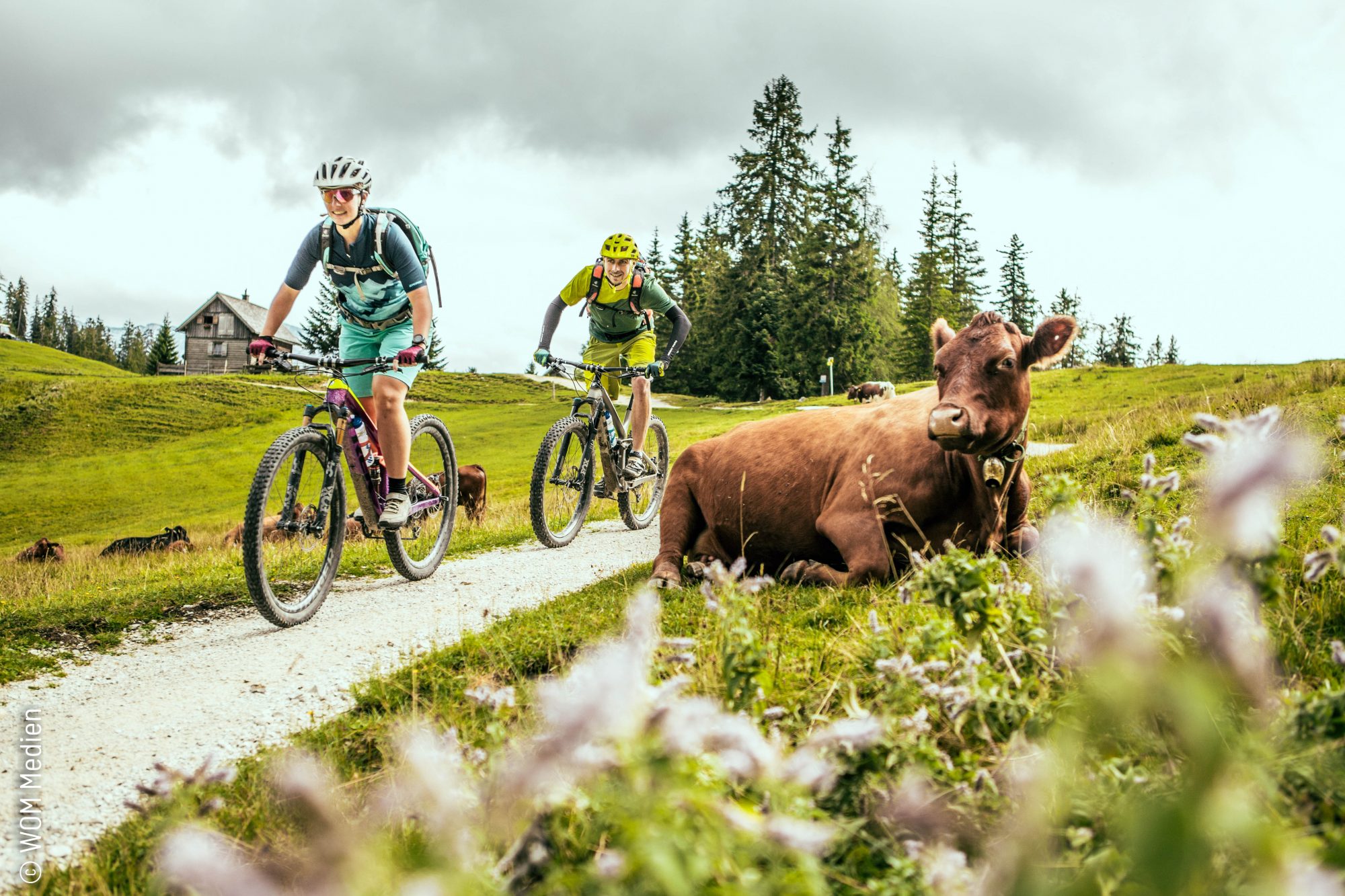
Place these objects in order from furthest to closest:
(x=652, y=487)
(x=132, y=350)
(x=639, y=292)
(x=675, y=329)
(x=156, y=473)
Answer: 1. (x=132, y=350)
2. (x=156, y=473)
3. (x=652, y=487)
4. (x=675, y=329)
5. (x=639, y=292)

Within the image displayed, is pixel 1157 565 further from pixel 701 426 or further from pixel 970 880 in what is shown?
pixel 701 426

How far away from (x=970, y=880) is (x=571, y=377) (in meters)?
7.93

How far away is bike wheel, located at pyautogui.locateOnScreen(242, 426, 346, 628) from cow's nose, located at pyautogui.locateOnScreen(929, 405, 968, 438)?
→ 3.93 meters

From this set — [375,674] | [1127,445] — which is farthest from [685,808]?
[1127,445]

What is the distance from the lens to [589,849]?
69.2 inches

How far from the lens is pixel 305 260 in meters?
6.43

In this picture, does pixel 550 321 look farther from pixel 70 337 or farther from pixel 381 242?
pixel 70 337

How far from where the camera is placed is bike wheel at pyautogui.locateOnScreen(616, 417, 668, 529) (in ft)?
34.3

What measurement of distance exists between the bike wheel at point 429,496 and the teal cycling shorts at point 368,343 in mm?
683

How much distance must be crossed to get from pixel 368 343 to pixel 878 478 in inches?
157

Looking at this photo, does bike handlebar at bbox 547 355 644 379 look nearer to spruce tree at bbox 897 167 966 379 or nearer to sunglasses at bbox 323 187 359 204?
sunglasses at bbox 323 187 359 204

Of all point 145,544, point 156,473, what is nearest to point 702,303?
point 156,473

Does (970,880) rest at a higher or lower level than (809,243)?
lower

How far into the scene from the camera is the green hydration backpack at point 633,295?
9.02 m
